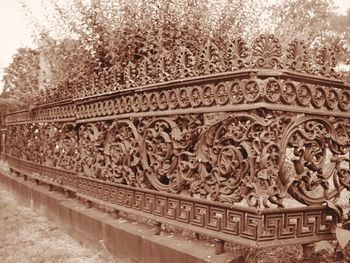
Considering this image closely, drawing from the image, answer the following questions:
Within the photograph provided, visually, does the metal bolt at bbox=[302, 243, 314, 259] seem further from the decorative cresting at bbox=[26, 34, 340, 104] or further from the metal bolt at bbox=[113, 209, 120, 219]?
the metal bolt at bbox=[113, 209, 120, 219]

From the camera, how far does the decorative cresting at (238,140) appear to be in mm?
2768

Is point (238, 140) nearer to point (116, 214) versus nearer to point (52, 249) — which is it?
point (116, 214)

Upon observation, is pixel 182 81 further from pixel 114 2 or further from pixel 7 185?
pixel 7 185

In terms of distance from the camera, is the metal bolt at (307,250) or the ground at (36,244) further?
the ground at (36,244)

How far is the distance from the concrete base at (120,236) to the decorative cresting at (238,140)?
0.17 meters

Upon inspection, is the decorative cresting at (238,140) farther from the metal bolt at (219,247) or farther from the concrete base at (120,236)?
the concrete base at (120,236)

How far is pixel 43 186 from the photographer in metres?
7.11

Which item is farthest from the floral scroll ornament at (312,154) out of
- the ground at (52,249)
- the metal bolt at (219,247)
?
the metal bolt at (219,247)

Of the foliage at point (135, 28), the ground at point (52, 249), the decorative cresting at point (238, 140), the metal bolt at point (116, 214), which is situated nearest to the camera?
the decorative cresting at point (238, 140)

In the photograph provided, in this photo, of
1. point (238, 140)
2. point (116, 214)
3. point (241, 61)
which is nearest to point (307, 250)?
point (238, 140)

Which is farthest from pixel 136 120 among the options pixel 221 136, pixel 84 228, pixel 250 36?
pixel 250 36

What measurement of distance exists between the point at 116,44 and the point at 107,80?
Result: 3.64 ft

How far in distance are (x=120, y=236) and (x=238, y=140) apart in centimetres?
188

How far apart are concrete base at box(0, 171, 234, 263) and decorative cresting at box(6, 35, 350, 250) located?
0.57ft
